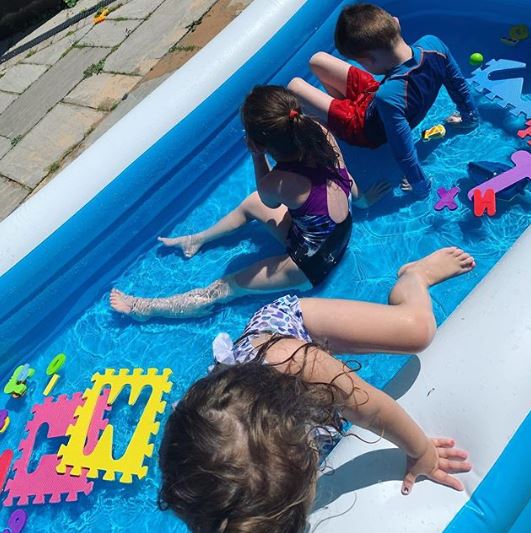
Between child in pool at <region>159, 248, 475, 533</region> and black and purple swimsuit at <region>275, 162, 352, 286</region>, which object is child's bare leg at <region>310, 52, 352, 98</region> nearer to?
black and purple swimsuit at <region>275, 162, 352, 286</region>

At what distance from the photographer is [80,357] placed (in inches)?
120

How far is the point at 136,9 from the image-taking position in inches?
188

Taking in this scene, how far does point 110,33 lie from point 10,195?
63.8 inches

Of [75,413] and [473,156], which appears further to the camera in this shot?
[473,156]

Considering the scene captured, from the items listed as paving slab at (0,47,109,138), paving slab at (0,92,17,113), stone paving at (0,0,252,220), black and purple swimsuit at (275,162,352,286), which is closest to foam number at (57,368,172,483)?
black and purple swimsuit at (275,162,352,286)

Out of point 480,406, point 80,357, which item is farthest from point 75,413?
point 480,406

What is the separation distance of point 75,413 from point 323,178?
5.04 feet

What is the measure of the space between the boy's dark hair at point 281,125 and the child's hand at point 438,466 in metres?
1.25

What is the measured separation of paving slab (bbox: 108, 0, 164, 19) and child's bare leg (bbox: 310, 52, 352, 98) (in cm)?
195

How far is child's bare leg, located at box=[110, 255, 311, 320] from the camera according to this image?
2771 millimetres

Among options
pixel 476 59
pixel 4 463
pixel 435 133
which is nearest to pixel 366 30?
pixel 435 133

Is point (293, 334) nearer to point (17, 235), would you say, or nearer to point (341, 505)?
point (341, 505)

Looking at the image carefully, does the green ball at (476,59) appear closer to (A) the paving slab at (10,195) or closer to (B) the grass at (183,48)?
(B) the grass at (183,48)

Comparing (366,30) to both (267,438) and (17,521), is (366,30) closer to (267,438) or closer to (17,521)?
(267,438)
